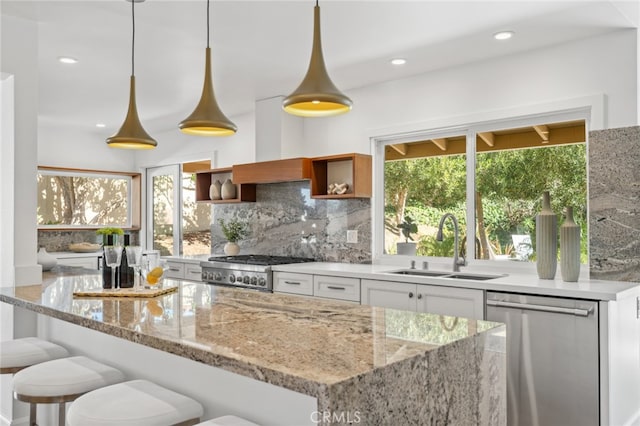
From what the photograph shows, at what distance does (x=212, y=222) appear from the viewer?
19.5 ft

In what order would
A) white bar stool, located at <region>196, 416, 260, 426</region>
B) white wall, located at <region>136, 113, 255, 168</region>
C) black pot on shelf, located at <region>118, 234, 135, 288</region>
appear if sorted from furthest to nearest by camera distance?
white wall, located at <region>136, 113, 255, 168</region> < black pot on shelf, located at <region>118, 234, 135, 288</region> < white bar stool, located at <region>196, 416, 260, 426</region>

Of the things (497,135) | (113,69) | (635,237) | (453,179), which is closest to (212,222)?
(113,69)

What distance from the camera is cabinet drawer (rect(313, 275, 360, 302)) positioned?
3738 mm

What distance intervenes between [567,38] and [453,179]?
50.5 inches

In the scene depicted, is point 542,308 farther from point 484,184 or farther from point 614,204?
point 484,184

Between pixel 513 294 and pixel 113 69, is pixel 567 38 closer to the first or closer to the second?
pixel 513 294

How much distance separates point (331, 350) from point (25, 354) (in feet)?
5.77

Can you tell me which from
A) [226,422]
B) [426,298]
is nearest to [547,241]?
[426,298]

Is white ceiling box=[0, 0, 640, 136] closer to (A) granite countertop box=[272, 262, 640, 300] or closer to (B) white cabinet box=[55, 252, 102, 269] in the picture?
(A) granite countertop box=[272, 262, 640, 300]

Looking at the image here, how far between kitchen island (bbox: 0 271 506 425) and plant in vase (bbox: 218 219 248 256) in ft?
10.1

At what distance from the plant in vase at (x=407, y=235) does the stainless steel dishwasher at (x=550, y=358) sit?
129cm

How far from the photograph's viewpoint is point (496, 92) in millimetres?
3770

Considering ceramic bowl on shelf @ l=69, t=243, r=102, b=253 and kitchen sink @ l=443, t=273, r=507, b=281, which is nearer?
kitchen sink @ l=443, t=273, r=507, b=281

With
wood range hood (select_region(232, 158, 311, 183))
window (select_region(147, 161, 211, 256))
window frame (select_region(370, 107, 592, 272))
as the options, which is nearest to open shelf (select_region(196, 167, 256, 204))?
wood range hood (select_region(232, 158, 311, 183))
